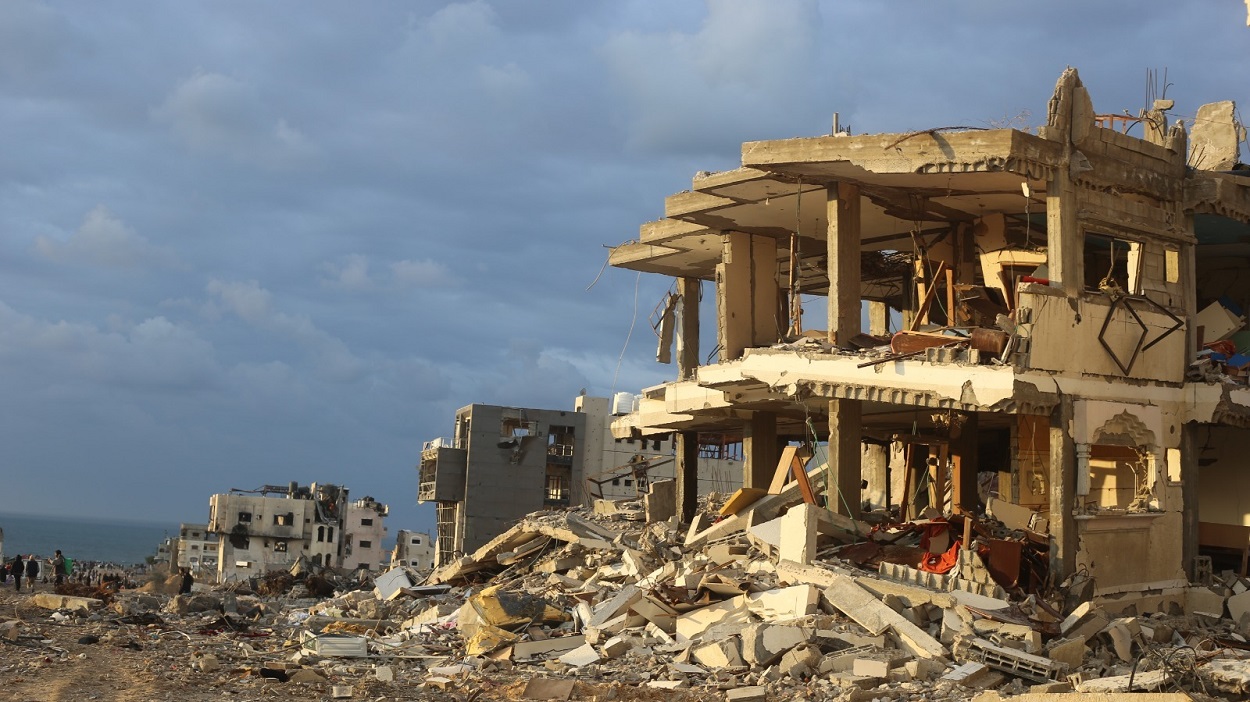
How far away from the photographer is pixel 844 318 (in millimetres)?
20531

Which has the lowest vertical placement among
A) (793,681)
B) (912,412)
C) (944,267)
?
(793,681)

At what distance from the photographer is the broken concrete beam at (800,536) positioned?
17.5m

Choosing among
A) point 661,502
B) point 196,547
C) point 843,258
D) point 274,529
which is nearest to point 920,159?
point 843,258

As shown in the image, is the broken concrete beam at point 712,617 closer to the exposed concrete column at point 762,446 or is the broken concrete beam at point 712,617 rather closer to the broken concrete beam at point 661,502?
the exposed concrete column at point 762,446

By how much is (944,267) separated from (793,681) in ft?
36.2

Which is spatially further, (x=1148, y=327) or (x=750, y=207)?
(x=750, y=207)

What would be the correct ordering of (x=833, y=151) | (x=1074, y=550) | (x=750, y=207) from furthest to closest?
(x=750, y=207) → (x=833, y=151) → (x=1074, y=550)

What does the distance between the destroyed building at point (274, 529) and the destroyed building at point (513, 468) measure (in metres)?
13.6

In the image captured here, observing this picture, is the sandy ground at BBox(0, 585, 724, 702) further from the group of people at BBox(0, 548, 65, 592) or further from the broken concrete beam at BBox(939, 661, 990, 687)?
the group of people at BBox(0, 548, 65, 592)

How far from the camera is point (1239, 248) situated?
939 inches

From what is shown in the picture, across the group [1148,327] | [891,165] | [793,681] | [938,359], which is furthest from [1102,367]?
[793,681]

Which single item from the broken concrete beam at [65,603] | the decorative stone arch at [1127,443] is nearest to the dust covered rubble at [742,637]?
the decorative stone arch at [1127,443]

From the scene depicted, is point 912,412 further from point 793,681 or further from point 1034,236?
point 793,681

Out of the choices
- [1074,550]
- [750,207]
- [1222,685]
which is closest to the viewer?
[1222,685]
